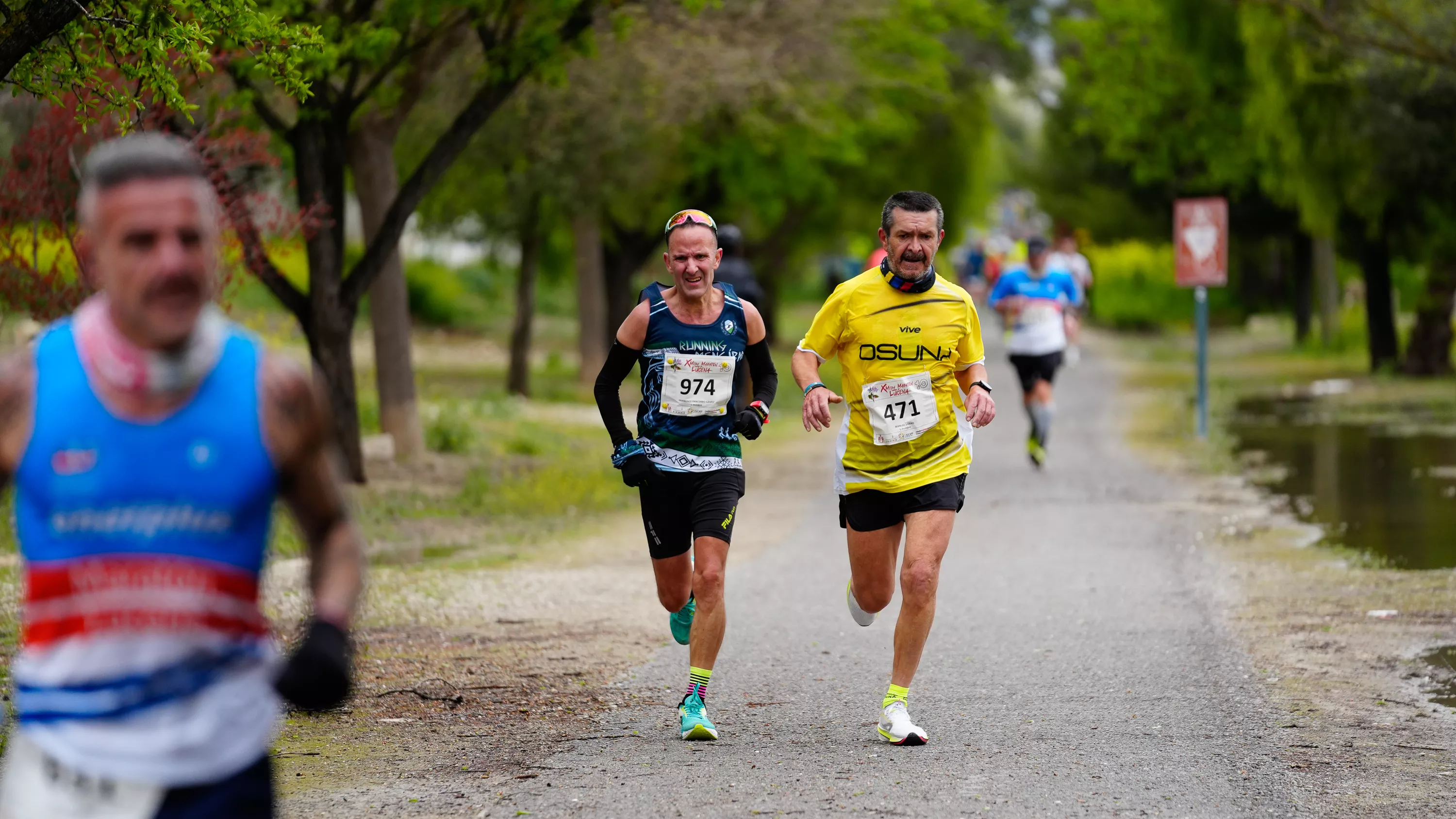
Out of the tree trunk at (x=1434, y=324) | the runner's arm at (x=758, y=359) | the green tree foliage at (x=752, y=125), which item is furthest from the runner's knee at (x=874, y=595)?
the tree trunk at (x=1434, y=324)

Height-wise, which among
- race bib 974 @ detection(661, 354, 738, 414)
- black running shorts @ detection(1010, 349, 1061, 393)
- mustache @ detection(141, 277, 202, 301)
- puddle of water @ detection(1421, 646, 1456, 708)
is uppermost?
mustache @ detection(141, 277, 202, 301)

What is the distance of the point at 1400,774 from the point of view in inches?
235

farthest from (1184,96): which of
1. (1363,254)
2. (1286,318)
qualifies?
(1286,318)

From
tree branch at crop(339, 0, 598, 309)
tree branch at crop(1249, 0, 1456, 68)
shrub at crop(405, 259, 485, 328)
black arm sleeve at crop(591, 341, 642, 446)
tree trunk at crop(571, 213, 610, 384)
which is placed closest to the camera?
black arm sleeve at crop(591, 341, 642, 446)

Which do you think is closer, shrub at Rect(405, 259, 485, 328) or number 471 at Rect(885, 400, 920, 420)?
number 471 at Rect(885, 400, 920, 420)

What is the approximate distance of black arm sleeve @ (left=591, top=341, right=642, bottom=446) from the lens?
6.91 m

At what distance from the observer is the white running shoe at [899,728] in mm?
6402

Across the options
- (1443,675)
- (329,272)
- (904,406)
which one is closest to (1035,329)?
(329,272)

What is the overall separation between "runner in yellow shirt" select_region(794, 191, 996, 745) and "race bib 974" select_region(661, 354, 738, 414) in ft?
1.13

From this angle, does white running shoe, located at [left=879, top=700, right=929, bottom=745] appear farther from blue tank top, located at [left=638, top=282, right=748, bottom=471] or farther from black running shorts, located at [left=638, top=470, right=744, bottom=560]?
blue tank top, located at [left=638, top=282, right=748, bottom=471]

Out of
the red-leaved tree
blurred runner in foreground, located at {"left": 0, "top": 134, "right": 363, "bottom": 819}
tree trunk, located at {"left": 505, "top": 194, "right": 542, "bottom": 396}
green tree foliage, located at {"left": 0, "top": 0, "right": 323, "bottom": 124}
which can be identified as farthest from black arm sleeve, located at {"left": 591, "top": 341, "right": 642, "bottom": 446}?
tree trunk, located at {"left": 505, "top": 194, "right": 542, "bottom": 396}

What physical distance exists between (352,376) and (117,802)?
1267 centimetres

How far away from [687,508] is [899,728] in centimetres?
113

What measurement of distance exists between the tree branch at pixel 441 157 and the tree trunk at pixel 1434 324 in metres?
17.1
